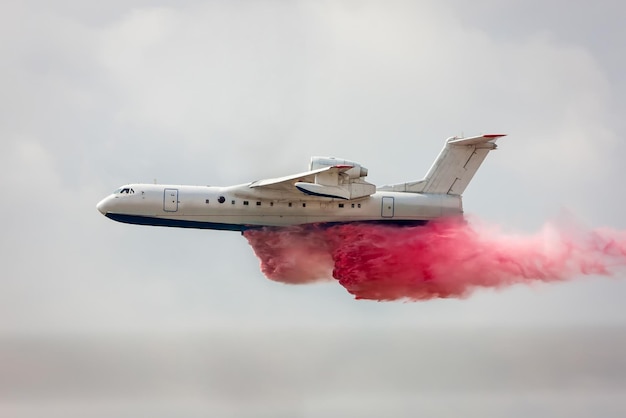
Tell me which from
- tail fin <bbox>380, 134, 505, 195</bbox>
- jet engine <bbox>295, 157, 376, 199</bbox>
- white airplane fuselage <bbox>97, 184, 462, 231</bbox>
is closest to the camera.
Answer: jet engine <bbox>295, 157, 376, 199</bbox>

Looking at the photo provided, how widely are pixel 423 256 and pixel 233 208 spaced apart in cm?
653

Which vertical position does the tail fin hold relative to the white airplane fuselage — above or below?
above

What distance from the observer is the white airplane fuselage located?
6344 cm

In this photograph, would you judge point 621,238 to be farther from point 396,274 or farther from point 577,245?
point 396,274

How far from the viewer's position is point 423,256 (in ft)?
211

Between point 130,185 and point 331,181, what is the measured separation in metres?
6.76

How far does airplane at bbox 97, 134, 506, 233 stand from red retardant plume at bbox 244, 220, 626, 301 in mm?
425

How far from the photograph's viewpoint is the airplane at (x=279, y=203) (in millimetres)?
62750

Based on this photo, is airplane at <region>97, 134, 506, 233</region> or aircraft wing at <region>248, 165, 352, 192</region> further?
airplane at <region>97, 134, 506, 233</region>

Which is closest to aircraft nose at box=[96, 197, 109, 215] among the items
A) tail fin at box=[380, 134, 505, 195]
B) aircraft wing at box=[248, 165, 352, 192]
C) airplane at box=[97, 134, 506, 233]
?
airplane at box=[97, 134, 506, 233]

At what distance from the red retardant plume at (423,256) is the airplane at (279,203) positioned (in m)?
0.43

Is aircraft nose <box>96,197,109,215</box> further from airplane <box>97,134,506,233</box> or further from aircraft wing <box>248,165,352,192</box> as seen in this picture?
aircraft wing <box>248,165,352,192</box>

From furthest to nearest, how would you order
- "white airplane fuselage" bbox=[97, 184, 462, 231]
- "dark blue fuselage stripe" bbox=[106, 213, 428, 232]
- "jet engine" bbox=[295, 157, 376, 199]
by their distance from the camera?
"dark blue fuselage stripe" bbox=[106, 213, 428, 232], "white airplane fuselage" bbox=[97, 184, 462, 231], "jet engine" bbox=[295, 157, 376, 199]

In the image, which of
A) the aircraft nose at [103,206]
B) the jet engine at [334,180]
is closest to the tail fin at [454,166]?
the jet engine at [334,180]
